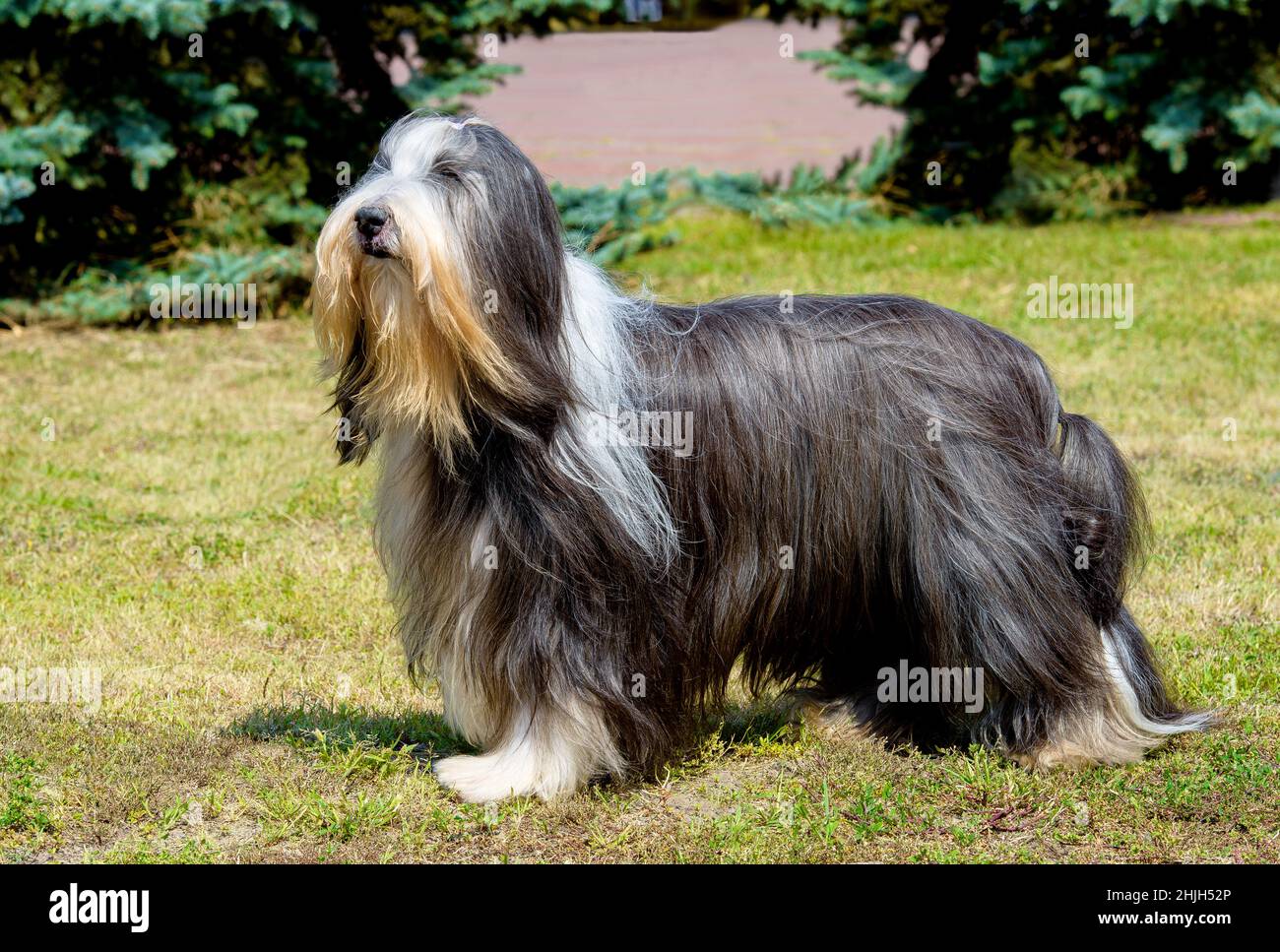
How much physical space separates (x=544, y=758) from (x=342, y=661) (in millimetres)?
1818

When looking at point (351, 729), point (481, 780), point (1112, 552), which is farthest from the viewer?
point (351, 729)

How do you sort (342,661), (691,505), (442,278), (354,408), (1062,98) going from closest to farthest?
(442,278)
(354,408)
(691,505)
(342,661)
(1062,98)

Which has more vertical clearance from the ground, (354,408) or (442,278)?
(442,278)

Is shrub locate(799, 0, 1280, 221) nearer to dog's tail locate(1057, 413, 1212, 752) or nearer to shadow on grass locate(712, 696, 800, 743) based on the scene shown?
dog's tail locate(1057, 413, 1212, 752)

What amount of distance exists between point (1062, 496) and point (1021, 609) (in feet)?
1.26

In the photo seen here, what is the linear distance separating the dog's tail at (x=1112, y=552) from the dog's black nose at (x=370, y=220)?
225cm

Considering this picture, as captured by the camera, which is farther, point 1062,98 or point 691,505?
point 1062,98

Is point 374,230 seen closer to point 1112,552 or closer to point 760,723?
point 760,723

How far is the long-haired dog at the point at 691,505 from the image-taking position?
4.31 meters

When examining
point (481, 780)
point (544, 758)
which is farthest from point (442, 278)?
point (481, 780)

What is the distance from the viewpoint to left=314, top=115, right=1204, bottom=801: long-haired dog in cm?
431

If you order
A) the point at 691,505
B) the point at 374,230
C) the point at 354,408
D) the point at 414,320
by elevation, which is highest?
the point at 374,230

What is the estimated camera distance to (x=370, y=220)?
407 cm

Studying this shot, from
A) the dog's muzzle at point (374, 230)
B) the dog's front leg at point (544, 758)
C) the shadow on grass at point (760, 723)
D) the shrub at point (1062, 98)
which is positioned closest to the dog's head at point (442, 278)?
the dog's muzzle at point (374, 230)
